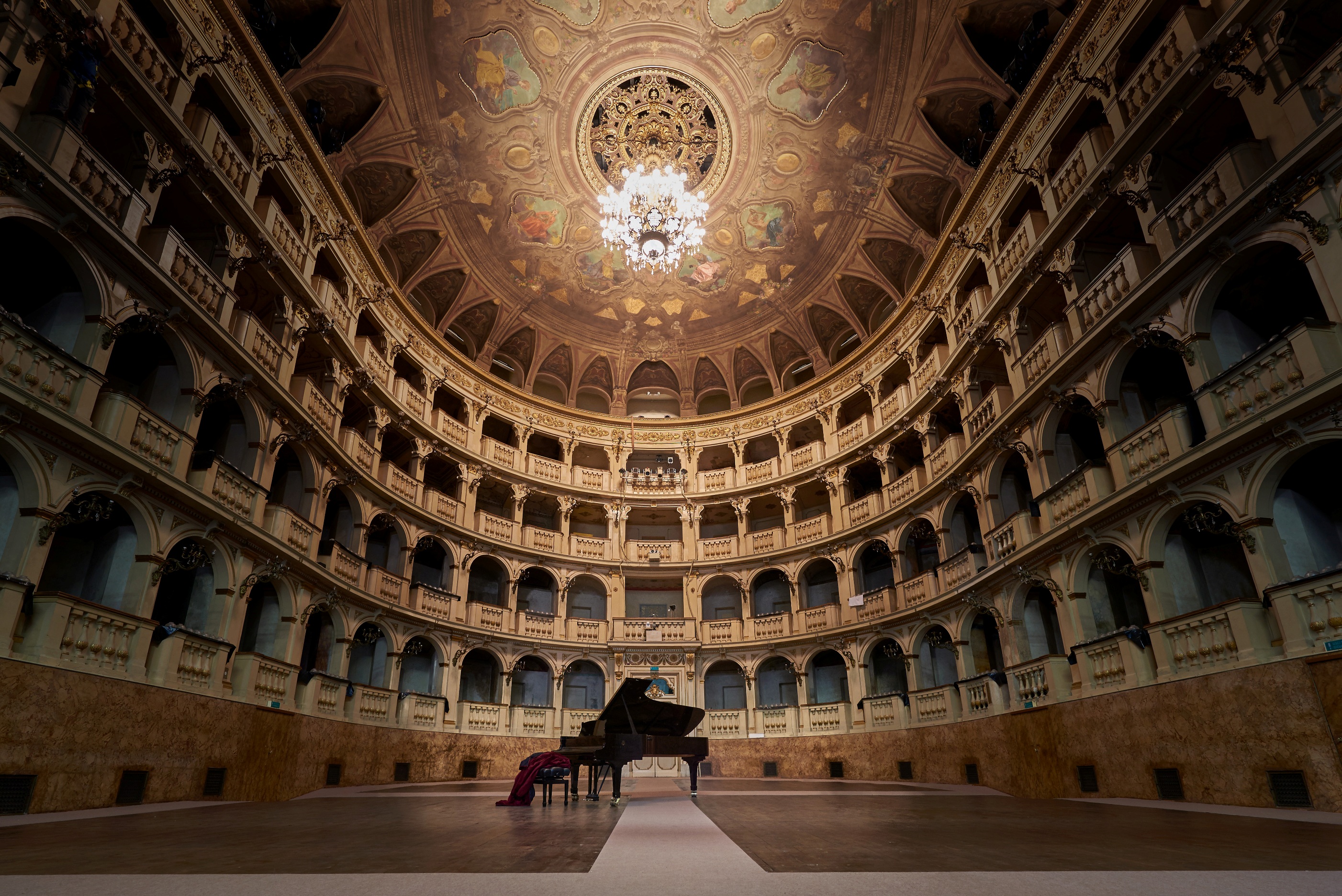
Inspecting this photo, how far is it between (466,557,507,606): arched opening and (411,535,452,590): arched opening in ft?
3.78

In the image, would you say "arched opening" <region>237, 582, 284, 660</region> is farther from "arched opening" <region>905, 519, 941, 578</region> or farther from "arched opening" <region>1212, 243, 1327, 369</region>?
"arched opening" <region>1212, 243, 1327, 369</region>

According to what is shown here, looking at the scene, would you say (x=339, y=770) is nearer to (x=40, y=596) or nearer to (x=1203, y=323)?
(x=40, y=596)

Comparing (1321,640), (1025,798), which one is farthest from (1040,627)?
(1321,640)

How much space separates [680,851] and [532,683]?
21.8 meters

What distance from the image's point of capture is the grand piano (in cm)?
948

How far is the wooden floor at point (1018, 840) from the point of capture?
4305mm

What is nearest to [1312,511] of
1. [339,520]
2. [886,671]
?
[886,671]

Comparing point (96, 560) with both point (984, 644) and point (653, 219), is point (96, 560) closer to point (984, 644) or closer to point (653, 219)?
point (653, 219)

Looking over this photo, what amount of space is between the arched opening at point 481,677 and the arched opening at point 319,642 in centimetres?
630

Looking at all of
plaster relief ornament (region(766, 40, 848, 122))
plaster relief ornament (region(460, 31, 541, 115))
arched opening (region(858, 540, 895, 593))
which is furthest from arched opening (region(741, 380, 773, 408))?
plaster relief ornament (region(460, 31, 541, 115))

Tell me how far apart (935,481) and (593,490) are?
1332 centimetres

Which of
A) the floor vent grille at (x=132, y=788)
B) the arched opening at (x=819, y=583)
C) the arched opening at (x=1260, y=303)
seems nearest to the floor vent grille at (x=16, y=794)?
the floor vent grille at (x=132, y=788)

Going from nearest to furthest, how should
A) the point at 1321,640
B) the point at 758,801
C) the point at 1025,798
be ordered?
1. the point at 1321,640
2. the point at 758,801
3. the point at 1025,798

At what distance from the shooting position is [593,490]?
27344 millimetres
